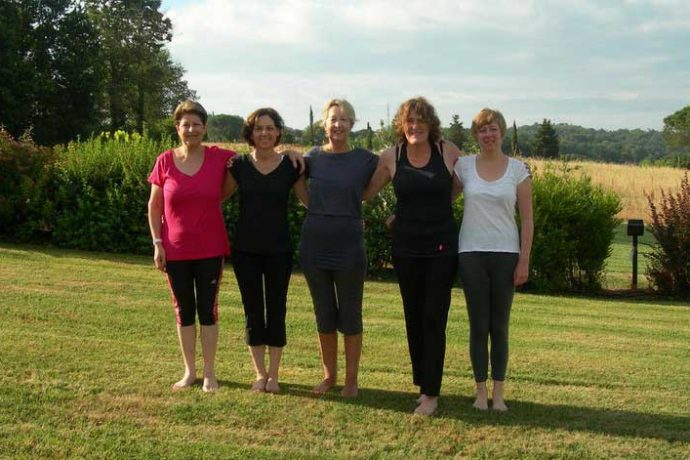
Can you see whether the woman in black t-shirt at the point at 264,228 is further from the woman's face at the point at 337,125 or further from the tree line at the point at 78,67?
the tree line at the point at 78,67

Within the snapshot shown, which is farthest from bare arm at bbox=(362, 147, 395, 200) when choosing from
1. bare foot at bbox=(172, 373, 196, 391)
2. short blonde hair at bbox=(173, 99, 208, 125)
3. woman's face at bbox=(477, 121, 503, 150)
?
bare foot at bbox=(172, 373, 196, 391)

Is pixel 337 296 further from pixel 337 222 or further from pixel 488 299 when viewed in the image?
pixel 488 299

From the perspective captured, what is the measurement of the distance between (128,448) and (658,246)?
9250 mm

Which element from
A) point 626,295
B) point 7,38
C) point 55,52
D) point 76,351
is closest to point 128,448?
point 76,351

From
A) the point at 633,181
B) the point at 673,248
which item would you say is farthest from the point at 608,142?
the point at 673,248

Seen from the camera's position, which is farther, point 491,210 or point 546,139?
point 546,139

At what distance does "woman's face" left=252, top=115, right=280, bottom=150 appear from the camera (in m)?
4.56

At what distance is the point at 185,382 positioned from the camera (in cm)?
478

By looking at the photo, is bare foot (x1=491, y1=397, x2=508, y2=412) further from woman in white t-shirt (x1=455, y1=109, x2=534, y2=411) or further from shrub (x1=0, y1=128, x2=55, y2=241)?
shrub (x1=0, y1=128, x2=55, y2=241)

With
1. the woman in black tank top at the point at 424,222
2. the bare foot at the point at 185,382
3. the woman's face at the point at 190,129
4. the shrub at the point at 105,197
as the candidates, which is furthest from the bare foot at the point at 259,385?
the shrub at the point at 105,197

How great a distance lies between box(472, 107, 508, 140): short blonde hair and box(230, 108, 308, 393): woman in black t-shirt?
3.74 ft

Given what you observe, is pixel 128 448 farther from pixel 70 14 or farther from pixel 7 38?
pixel 70 14

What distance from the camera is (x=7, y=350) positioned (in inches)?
210

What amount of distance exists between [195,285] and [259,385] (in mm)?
775
